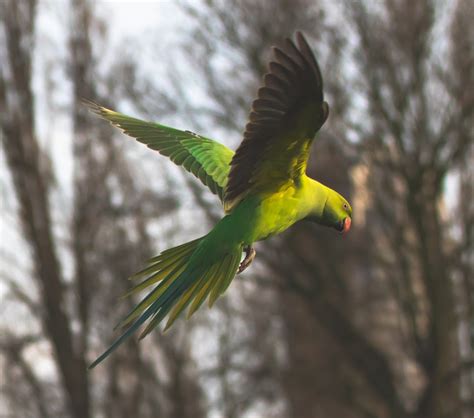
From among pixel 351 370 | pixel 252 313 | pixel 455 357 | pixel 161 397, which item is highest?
pixel 252 313

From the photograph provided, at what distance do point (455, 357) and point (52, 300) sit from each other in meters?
5.49

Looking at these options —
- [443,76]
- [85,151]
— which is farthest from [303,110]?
[85,151]

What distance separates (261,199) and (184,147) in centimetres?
74

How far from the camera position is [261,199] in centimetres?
233

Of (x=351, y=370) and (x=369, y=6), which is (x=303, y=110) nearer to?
(x=369, y=6)

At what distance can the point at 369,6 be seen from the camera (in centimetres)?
1050

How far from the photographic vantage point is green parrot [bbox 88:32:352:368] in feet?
6.81

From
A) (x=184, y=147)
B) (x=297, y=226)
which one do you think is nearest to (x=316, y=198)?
(x=184, y=147)

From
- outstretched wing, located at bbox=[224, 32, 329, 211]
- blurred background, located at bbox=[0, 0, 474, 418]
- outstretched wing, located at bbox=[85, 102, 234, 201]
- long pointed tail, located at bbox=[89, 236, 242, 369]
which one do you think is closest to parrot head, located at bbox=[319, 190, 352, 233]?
outstretched wing, located at bbox=[224, 32, 329, 211]

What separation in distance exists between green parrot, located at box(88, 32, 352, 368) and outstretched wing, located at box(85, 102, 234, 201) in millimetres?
399

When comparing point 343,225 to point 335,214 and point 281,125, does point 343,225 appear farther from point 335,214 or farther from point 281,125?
point 281,125

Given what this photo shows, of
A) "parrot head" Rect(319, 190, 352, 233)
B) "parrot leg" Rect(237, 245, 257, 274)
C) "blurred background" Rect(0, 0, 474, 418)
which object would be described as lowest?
"parrot head" Rect(319, 190, 352, 233)

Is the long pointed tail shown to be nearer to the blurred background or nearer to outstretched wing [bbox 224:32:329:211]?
outstretched wing [bbox 224:32:329:211]

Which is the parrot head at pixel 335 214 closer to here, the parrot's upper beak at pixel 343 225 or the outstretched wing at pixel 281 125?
the parrot's upper beak at pixel 343 225
